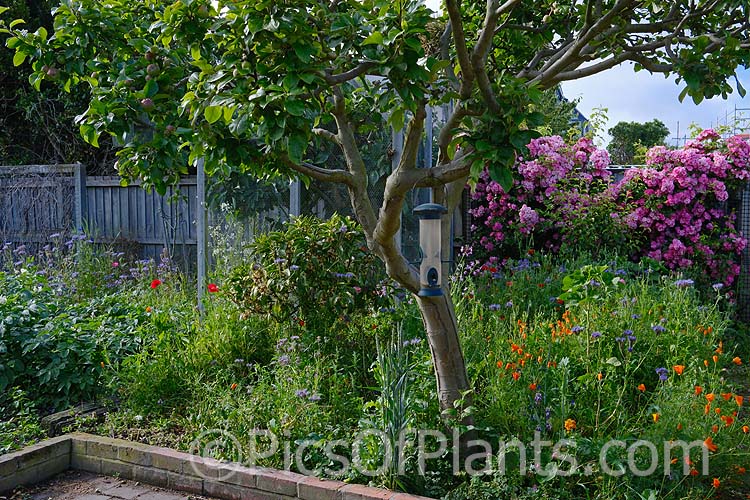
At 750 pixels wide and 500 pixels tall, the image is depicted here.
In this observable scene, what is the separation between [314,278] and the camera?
5.35m

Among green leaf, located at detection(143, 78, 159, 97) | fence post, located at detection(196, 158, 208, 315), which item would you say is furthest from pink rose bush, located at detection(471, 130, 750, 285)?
green leaf, located at detection(143, 78, 159, 97)

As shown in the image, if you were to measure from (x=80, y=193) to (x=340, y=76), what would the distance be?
7.54 m

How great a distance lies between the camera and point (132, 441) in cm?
455

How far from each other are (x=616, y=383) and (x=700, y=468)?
782 mm

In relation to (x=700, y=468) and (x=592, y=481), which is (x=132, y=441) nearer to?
(x=592, y=481)

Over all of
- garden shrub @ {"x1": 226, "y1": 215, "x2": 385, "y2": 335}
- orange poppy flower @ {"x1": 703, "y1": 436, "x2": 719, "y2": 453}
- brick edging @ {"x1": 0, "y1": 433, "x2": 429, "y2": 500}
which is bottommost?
brick edging @ {"x1": 0, "y1": 433, "x2": 429, "y2": 500}

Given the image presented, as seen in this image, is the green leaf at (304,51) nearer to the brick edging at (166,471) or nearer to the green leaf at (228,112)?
the green leaf at (228,112)

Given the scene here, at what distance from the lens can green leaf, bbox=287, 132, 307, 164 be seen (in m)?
2.97

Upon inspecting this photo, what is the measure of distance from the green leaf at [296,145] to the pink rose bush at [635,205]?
5050 mm

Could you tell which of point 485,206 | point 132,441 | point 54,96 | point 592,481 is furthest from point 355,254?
point 54,96

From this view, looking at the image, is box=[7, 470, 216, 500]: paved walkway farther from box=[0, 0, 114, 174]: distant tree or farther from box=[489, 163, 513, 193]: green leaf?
box=[0, 0, 114, 174]: distant tree

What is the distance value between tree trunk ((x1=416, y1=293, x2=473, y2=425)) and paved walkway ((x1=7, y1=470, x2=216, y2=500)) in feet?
4.88

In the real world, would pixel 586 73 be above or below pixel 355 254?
above

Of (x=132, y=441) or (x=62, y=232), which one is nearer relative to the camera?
(x=132, y=441)
